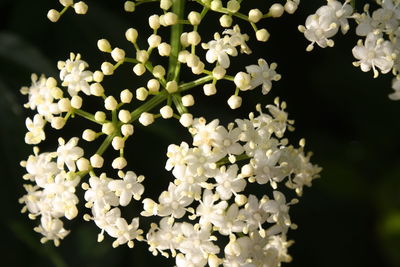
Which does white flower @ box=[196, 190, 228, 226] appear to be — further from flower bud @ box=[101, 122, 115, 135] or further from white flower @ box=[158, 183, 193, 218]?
flower bud @ box=[101, 122, 115, 135]

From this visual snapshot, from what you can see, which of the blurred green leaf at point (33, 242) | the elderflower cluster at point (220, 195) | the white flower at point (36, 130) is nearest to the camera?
the elderflower cluster at point (220, 195)

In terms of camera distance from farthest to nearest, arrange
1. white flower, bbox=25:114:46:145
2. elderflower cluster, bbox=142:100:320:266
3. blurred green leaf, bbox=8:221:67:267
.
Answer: blurred green leaf, bbox=8:221:67:267
white flower, bbox=25:114:46:145
elderflower cluster, bbox=142:100:320:266

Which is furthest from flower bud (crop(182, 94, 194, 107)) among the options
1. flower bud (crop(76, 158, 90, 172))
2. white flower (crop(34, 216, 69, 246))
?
white flower (crop(34, 216, 69, 246))

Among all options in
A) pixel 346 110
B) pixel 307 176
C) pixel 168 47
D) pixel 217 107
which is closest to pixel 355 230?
pixel 346 110

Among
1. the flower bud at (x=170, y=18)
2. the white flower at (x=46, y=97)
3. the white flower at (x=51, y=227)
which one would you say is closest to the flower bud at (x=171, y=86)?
the flower bud at (x=170, y=18)

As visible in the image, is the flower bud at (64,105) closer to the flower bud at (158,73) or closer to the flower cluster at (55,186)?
the flower cluster at (55,186)

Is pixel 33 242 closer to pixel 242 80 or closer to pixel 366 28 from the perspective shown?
pixel 242 80
